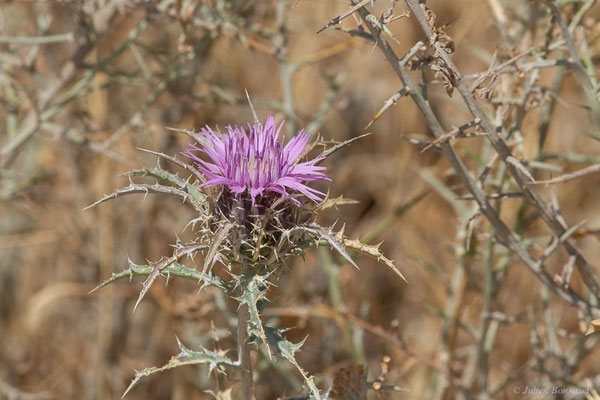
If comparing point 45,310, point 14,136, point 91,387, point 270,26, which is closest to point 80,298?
point 45,310

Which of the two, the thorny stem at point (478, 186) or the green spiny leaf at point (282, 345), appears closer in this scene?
the green spiny leaf at point (282, 345)

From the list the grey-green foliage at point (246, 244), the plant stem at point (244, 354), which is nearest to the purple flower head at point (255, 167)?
the grey-green foliage at point (246, 244)

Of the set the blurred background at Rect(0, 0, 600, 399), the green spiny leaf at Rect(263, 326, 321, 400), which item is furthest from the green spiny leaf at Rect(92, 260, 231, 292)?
the blurred background at Rect(0, 0, 600, 399)

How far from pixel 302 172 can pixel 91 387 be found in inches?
109

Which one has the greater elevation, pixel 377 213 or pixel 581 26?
pixel 581 26

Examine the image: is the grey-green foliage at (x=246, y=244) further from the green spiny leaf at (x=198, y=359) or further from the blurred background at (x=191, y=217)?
the blurred background at (x=191, y=217)

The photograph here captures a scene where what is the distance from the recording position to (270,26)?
13.1ft

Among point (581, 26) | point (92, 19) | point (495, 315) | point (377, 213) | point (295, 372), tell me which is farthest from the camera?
point (377, 213)

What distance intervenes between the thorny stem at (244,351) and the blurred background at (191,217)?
801mm

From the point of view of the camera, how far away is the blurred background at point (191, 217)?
2598 mm

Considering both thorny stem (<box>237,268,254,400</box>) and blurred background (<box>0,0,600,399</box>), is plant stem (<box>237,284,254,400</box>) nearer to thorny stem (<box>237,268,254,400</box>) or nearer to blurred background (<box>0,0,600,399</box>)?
thorny stem (<box>237,268,254,400</box>)

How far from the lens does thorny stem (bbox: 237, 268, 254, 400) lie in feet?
4.83

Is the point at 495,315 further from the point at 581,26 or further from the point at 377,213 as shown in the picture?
the point at 377,213

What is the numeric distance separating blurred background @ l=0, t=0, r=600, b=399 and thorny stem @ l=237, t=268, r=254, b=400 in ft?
2.63
